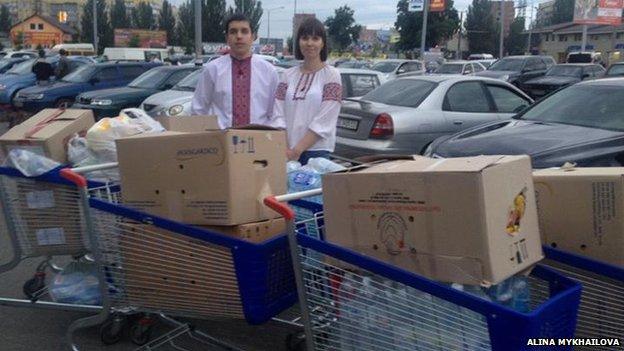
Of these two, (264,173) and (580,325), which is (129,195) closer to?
(264,173)

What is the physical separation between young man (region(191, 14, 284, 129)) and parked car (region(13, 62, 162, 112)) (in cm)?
1238

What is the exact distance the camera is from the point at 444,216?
2.52 m

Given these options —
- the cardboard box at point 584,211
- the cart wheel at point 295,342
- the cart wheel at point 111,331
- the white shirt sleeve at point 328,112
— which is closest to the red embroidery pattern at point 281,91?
the white shirt sleeve at point 328,112

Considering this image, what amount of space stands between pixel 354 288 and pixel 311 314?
0.28 metres

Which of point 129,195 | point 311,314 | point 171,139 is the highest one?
point 171,139

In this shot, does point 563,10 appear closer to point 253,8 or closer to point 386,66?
point 253,8

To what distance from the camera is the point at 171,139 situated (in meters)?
3.28

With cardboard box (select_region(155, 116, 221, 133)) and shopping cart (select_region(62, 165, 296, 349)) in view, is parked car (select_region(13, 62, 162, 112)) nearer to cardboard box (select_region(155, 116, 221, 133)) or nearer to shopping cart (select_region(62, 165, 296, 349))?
cardboard box (select_region(155, 116, 221, 133))

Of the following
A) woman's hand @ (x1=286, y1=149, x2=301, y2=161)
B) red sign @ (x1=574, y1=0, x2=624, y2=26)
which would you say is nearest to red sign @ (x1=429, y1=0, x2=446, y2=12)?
red sign @ (x1=574, y1=0, x2=624, y2=26)

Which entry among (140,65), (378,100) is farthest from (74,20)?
(378,100)

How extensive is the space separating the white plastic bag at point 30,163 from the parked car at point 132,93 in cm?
1052

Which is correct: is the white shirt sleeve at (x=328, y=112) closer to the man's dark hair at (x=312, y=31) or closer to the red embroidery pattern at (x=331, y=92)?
the red embroidery pattern at (x=331, y=92)

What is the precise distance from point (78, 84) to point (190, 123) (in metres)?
13.7

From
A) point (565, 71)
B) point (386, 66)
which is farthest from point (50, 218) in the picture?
point (386, 66)
